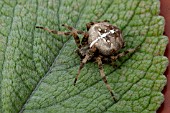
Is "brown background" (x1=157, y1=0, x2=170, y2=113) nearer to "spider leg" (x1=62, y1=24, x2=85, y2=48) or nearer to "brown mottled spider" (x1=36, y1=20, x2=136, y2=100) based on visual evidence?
"brown mottled spider" (x1=36, y1=20, x2=136, y2=100)

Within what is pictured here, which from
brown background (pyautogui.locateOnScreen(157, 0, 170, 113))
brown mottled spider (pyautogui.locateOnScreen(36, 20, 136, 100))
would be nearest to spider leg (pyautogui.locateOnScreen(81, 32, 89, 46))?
brown mottled spider (pyautogui.locateOnScreen(36, 20, 136, 100))

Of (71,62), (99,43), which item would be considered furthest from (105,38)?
(71,62)

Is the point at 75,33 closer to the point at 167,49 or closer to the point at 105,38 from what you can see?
the point at 105,38

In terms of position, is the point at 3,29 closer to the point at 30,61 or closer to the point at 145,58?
the point at 30,61

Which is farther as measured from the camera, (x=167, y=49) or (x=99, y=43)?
(x=99, y=43)

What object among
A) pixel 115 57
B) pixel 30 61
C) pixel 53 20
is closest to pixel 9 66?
pixel 30 61

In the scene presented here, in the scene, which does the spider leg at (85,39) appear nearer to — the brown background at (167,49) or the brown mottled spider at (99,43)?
the brown mottled spider at (99,43)
